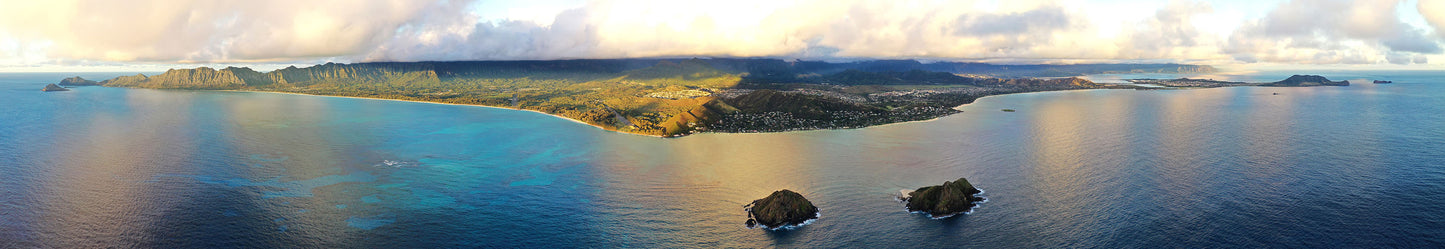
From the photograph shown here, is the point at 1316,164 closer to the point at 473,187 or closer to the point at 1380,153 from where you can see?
the point at 1380,153

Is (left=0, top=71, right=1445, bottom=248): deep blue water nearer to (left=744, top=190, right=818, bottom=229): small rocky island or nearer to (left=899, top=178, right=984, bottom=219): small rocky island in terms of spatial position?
(left=744, top=190, right=818, bottom=229): small rocky island

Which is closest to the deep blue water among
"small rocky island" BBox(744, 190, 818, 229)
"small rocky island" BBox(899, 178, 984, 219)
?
"small rocky island" BBox(744, 190, 818, 229)

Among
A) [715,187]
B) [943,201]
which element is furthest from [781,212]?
[943,201]

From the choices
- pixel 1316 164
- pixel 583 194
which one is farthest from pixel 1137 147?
pixel 583 194

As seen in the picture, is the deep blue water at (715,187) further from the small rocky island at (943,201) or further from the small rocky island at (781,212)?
the small rocky island at (943,201)

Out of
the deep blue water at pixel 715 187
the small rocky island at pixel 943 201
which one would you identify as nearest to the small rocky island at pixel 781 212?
the deep blue water at pixel 715 187

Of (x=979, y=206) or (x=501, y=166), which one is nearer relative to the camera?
(x=979, y=206)
